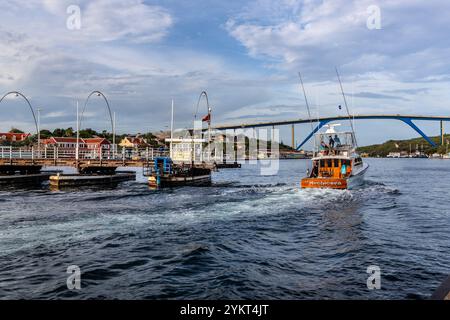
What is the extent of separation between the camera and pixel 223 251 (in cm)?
1498

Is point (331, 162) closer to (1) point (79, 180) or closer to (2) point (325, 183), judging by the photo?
(2) point (325, 183)

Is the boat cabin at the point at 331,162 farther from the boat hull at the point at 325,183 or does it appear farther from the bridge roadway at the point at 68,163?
the bridge roadway at the point at 68,163

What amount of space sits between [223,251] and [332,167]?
86.8 feet

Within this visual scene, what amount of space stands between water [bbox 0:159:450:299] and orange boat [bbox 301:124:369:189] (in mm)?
7796

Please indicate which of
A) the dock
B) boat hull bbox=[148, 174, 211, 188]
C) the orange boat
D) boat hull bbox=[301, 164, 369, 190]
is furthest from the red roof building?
boat hull bbox=[301, 164, 369, 190]

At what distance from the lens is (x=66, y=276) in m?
11.9

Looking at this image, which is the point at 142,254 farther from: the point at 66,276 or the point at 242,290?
the point at 242,290

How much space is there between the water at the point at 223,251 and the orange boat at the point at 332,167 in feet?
25.6

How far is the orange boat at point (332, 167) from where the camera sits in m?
34.8

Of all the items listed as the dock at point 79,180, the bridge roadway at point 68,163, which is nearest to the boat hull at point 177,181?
the bridge roadway at point 68,163

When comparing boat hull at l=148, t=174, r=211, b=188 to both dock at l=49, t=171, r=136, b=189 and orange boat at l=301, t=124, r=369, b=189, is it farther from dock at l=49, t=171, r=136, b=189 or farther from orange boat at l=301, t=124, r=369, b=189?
orange boat at l=301, t=124, r=369, b=189

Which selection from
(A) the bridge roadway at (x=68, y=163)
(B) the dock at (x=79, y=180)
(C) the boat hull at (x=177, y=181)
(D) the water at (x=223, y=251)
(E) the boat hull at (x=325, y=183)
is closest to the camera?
(D) the water at (x=223, y=251)

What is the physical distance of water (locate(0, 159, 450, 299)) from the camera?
1088cm
